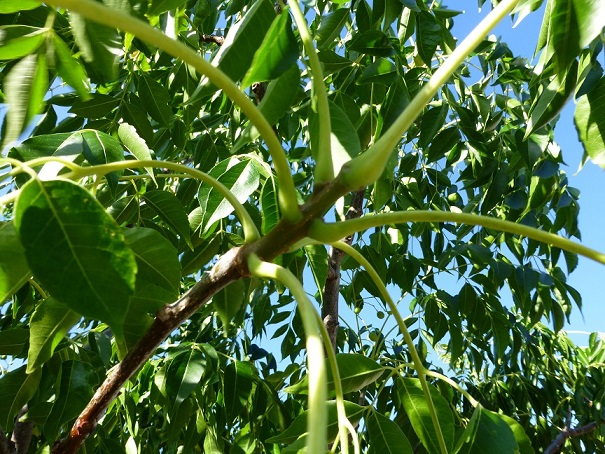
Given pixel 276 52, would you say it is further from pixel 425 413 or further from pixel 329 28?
pixel 329 28

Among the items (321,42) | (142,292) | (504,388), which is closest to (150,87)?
(321,42)

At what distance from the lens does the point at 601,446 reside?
2744 mm

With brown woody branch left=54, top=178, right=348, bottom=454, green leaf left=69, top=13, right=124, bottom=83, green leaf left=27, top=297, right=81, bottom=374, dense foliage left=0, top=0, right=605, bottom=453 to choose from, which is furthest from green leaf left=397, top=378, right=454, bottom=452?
green leaf left=69, top=13, right=124, bottom=83

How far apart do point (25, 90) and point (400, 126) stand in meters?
0.47

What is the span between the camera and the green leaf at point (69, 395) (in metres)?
0.89

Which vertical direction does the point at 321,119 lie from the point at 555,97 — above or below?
below

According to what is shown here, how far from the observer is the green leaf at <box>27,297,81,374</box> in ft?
2.36

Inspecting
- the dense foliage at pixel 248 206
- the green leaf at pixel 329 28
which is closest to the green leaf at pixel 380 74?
the dense foliage at pixel 248 206

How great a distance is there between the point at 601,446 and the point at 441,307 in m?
1.34

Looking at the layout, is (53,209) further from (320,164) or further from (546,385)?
(546,385)

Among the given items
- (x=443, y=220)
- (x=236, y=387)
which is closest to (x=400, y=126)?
(x=443, y=220)

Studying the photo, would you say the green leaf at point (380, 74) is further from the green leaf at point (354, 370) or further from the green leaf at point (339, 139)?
the green leaf at point (354, 370)

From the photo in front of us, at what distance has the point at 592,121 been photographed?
0.78 m

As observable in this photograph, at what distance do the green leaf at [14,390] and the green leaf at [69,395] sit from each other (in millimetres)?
49
